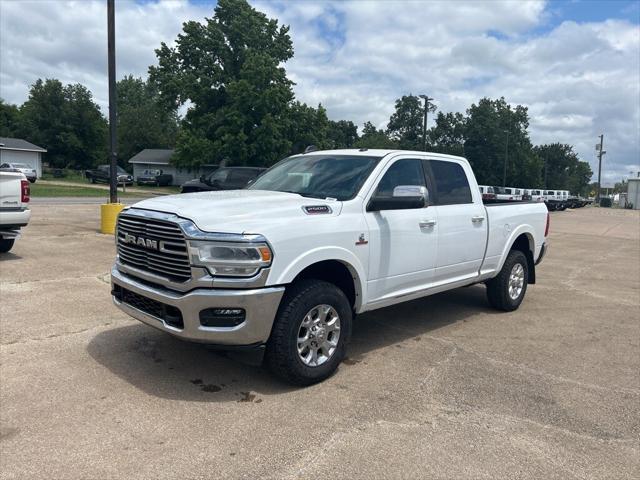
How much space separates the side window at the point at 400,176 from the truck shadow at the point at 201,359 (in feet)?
5.12

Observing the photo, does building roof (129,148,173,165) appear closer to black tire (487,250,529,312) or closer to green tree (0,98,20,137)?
green tree (0,98,20,137)

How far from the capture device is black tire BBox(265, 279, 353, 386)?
393cm

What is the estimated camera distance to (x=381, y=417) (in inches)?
146

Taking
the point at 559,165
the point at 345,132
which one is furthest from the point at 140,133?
the point at 559,165

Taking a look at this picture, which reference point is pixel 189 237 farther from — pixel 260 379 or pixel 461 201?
pixel 461 201

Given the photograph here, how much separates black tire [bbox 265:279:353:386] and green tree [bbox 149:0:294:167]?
35558 mm

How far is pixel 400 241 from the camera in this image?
4898 mm

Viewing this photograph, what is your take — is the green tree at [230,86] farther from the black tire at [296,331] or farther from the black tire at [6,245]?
the black tire at [296,331]

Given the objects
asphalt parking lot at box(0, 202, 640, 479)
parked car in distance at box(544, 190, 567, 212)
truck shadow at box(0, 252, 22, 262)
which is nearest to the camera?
asphalt parking lot at box(0, 202, 640, 479)

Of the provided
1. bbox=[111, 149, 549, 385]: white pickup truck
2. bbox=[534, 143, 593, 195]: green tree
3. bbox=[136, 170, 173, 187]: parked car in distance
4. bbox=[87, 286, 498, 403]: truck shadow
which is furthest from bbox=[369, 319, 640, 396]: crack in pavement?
bbox=[534, 143, 593, 195]: green tree

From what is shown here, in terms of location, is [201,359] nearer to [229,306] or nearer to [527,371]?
[229,306]

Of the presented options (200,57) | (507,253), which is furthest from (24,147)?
(507,253)

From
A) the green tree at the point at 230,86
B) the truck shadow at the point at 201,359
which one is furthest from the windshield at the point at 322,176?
the green tree at the point at 230,86

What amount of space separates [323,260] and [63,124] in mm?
69575
